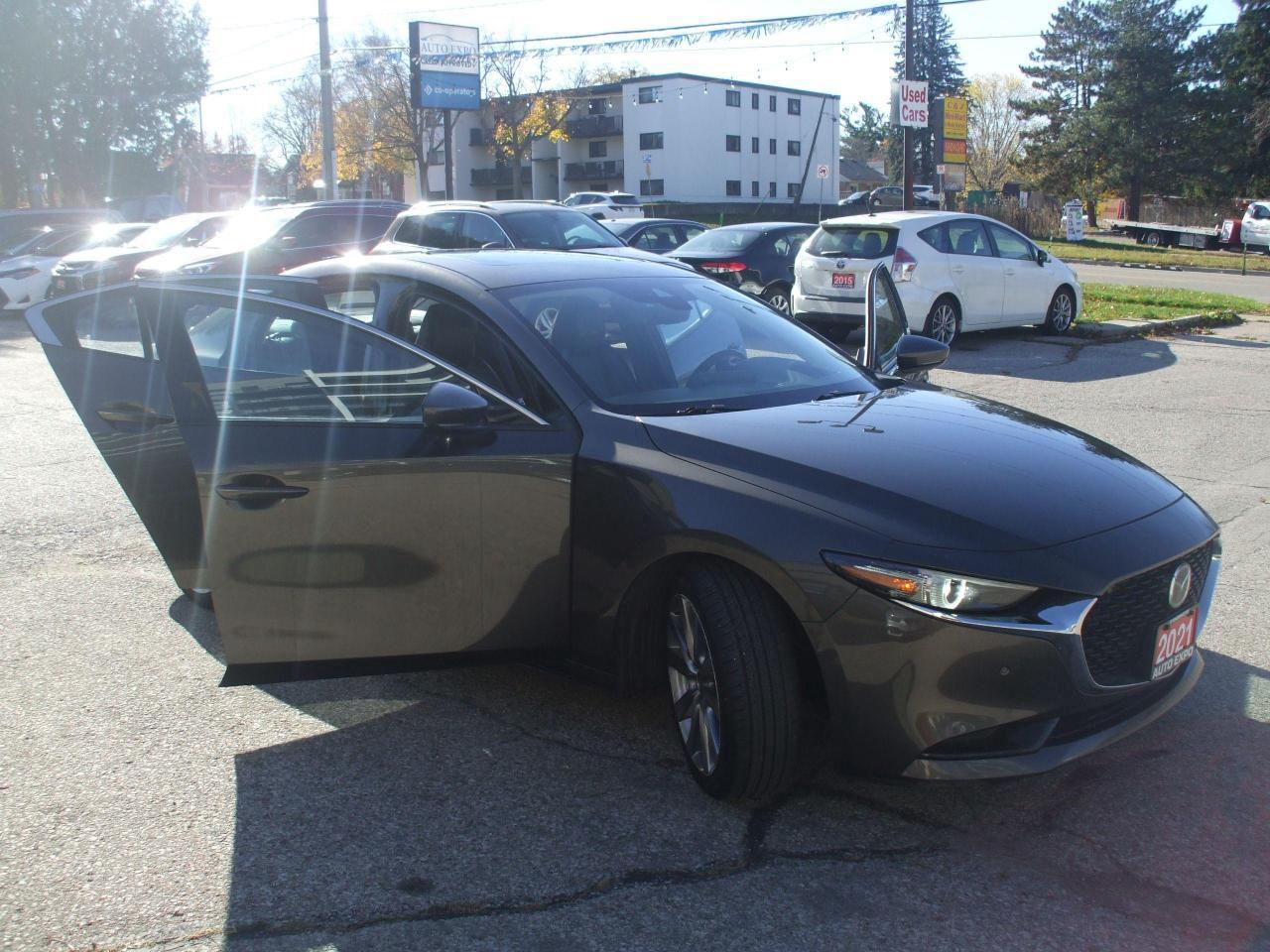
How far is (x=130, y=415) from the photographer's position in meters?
4.20

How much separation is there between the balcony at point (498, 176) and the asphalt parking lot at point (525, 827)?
80.4 meters

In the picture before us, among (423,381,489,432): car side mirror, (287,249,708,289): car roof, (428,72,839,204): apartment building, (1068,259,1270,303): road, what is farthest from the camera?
(428,72,839,204): apartment building

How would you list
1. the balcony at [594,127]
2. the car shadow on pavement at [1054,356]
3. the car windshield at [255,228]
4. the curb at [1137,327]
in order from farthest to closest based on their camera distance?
the balcony at [594,127], the car windshield at [255,228], the curb at [1137,327], the car shadow on pavement at [1054,356]

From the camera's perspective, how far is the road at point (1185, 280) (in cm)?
2333

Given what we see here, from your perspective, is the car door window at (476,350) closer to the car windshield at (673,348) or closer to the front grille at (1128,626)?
the car windshield at (673,348)

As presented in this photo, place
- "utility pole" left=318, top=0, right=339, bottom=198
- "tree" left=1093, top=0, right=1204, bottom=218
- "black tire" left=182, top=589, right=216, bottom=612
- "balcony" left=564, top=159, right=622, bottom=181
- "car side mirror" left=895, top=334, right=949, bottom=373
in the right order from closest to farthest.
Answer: "black tire" left=182, top=589, right=216, bottom=612, "car side mirror" left=895, top=334, right=949, bottom=373, "utility pole" left=318, top=0, right=339, bottom=198, "tree" left=1093, top=0, right=1204, bottom=218, "balcony" left=564, top=159, right=622, bottom=181

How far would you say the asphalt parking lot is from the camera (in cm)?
296

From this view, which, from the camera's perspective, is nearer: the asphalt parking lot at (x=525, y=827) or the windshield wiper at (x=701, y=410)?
the asphalt parking lot at (x=525, y=827)

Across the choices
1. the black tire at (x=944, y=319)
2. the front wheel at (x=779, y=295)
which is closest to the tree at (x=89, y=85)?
the front wheel at (x=779, y=295)

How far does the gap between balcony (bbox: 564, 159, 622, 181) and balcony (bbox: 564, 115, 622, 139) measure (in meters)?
1.87

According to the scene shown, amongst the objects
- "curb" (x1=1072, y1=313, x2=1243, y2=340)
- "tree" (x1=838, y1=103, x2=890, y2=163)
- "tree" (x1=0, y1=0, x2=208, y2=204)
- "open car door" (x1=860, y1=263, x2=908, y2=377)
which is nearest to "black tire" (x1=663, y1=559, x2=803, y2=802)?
"open car door" (x1=860, y1=263, x2=908, y2=377)

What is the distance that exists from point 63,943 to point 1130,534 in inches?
116

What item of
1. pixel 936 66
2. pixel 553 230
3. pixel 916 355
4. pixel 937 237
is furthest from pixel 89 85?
pixel 936 66

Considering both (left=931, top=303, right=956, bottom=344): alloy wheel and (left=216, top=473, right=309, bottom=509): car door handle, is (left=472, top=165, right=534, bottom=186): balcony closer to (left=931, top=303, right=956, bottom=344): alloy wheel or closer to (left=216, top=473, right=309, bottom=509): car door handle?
(left=931, top=303, right=956, bottom=344): alloy wheel
